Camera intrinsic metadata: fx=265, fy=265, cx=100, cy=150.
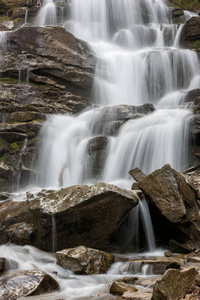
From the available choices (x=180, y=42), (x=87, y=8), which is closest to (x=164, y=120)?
(x=180, y=42)

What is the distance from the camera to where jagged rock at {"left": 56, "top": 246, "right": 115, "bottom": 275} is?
508 centimetres

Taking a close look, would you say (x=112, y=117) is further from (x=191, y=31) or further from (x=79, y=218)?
(x=191, y=31)

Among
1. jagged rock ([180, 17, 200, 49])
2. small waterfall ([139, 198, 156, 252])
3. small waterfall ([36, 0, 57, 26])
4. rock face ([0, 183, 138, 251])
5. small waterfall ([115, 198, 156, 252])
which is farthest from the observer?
small waterfall ([36, 0, 57, 26])

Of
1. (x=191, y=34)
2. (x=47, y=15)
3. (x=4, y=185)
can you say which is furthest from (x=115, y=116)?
(x=47, y=15)

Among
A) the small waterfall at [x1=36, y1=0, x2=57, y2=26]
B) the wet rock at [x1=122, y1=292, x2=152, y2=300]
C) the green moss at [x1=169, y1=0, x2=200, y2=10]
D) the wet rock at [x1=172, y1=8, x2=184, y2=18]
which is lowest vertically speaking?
the wet rock at [x1=122, y1=292, x2=152, y2=300]

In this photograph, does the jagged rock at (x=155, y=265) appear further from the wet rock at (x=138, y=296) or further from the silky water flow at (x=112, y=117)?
the wet rock at (x=138, y=296)

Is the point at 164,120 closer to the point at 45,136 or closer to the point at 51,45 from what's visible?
the point at 45,136

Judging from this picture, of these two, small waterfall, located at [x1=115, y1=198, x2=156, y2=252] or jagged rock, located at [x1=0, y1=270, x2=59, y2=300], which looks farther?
small waterfall, located at [x1=115, y1=198, x2=156, y2=252]

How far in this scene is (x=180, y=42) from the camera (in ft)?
77.3

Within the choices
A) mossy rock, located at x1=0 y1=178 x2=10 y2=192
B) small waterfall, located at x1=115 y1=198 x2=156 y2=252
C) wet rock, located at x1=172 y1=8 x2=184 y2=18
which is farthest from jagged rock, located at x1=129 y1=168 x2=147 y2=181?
wet rock, located at x1=172 y1=8 x2=184 y2=18

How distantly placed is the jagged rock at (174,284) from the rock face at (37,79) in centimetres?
1120

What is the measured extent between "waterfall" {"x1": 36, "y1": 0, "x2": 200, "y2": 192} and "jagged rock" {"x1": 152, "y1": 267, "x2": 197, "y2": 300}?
6.59 m

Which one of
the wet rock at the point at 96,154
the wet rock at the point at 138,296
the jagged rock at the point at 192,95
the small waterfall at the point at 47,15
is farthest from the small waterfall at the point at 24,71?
the wet rock at the point at 138,296

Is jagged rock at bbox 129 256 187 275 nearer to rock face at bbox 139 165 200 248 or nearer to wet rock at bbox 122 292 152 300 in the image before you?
rock face at bbox 139 165 200 248
